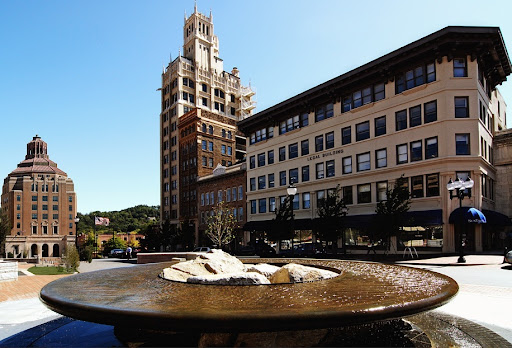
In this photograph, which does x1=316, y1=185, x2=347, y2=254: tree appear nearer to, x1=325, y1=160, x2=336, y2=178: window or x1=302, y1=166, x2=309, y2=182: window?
x1=325, y1=160, x2=336, y2=178: window

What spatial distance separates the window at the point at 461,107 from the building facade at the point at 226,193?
2983cm

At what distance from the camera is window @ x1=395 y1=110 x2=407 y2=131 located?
35972 mm

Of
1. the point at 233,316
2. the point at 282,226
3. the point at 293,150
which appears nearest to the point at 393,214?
the point at 282,226

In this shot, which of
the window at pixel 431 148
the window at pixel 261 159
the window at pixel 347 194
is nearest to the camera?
the window at pixel 431 148

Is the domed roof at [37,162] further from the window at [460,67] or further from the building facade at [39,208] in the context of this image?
the window at [460,67]

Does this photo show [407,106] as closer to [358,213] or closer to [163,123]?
[358,213]

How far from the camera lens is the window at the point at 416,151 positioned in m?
34.5

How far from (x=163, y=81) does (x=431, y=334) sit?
83462mm

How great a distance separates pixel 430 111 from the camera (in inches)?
1340

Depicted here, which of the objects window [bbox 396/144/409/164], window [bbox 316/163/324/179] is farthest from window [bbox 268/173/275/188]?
window [bbox 396/144/409/164]

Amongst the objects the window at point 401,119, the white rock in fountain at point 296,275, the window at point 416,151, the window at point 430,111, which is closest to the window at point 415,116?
the window at point 401,119

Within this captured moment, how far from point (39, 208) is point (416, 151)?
11544cm

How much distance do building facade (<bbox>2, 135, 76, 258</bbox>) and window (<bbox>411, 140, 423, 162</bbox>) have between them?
10410 centimetres

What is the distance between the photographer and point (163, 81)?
83.0m
